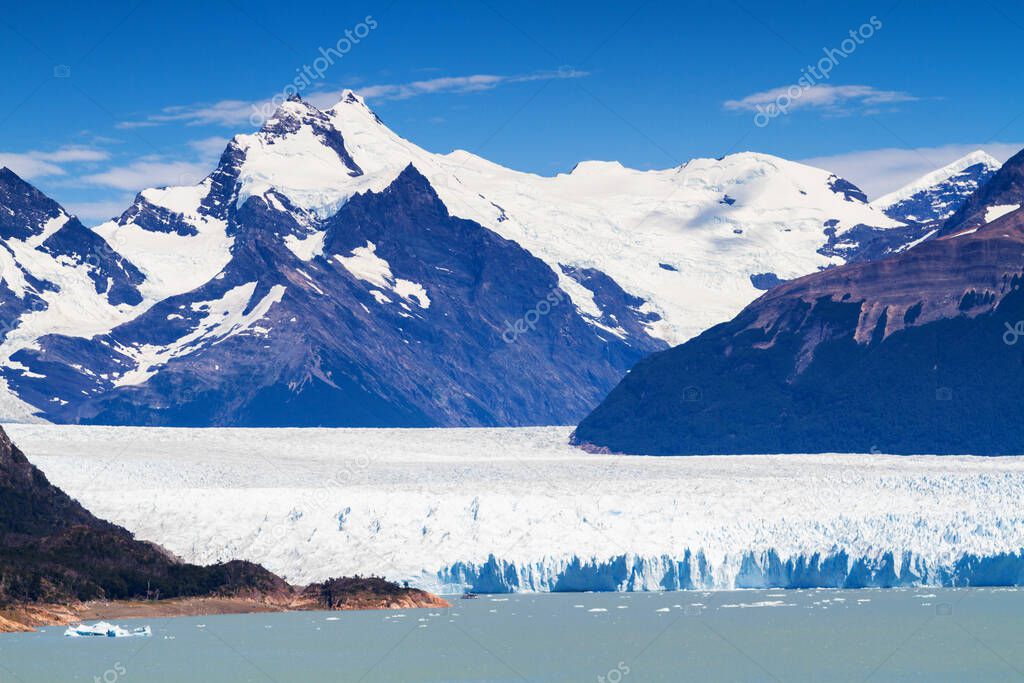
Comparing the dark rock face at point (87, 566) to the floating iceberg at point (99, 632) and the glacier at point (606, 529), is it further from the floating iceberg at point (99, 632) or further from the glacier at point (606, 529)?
the floating iceberg at point (99, 632)

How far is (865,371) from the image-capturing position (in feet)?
556

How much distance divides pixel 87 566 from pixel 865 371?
99161mm

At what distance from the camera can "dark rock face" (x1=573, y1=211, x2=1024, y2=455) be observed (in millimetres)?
159000

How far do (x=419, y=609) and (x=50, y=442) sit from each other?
37340 millimetres

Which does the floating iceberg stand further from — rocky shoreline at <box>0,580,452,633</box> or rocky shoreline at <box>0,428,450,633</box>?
rocky shoreline at <box>0,428,450,633</box>

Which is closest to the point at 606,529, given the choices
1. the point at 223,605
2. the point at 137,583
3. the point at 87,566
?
the point at 223,605

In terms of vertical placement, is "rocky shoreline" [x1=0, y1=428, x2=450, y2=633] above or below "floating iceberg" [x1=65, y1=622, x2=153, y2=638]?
above

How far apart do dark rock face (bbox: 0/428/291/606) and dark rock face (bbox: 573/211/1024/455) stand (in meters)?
76.4

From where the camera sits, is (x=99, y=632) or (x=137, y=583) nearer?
(x=99, y=632)

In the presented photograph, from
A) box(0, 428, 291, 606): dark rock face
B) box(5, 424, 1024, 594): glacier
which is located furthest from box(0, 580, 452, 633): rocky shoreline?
box(5, 424, 1024, 594): glacier

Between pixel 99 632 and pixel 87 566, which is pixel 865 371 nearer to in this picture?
pixel 87 566

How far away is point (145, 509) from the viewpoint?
9200 centimetres

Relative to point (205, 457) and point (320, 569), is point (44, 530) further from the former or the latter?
point (205, 457)

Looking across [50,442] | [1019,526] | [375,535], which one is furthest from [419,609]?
[50,442]
